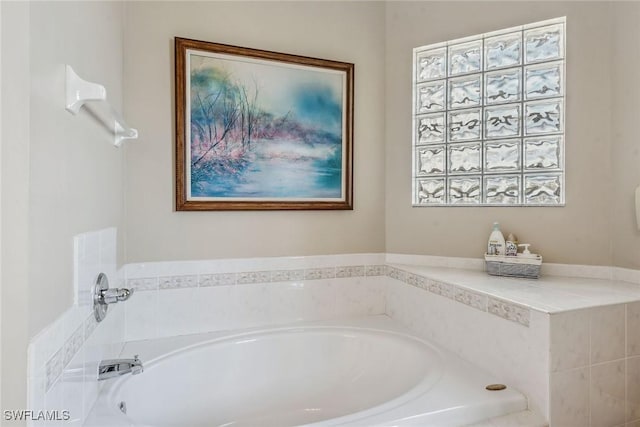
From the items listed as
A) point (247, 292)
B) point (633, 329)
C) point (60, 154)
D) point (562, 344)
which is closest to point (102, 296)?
point (60, 154)

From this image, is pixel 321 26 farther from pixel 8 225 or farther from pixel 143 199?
pixel 8 225

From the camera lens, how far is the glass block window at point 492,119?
2.05 metres

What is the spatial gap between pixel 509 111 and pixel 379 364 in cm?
159

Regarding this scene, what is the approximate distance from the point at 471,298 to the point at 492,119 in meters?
1.11

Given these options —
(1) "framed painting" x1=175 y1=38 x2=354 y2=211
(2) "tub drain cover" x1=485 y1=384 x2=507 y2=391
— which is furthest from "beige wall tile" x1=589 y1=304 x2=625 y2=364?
(1) "framed painting" x1=175 y1=38 x2=354 y2=211

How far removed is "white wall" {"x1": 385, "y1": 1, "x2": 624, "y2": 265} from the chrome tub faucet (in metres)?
1.53

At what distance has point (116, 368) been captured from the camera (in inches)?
55.4

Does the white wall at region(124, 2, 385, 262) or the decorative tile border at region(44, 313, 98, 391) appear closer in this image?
the decorative tile border at region(44, 313, 98, 391)

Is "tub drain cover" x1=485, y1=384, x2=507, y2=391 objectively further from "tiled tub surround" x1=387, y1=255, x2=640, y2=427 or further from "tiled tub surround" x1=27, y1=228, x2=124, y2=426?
"tiled tub surround" x1=27, y1=228, x2=124, y2=426

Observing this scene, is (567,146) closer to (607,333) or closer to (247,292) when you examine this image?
(607,333)

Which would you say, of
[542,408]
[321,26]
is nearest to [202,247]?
[321,26]

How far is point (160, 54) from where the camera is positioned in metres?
1.90

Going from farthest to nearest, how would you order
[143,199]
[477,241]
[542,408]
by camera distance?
[477,241] → [143,199] → [542,408]

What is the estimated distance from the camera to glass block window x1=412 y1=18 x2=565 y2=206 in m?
2.05
